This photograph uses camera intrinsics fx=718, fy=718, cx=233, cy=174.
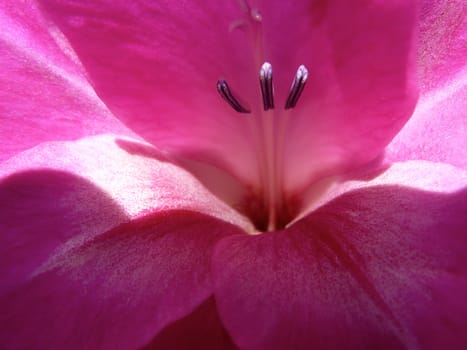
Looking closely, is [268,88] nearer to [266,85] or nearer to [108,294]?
[266,85]

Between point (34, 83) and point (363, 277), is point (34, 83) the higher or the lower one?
the higher one

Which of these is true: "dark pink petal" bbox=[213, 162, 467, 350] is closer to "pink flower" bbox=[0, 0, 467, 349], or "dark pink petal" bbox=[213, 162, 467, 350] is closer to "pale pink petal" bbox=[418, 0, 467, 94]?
"pink flower" bbox=[0, 0, 467, 349]

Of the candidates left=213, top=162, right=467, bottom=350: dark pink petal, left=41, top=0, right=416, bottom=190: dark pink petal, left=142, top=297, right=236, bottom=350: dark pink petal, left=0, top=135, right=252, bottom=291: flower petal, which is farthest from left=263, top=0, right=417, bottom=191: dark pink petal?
left=142, top=297, right=236, bottom=350: dark pink petal

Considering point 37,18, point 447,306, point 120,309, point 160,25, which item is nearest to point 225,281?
point 120,309

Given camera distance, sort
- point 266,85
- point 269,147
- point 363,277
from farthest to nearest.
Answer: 1. point 269,147
2. point 266,85
3. point 363,277

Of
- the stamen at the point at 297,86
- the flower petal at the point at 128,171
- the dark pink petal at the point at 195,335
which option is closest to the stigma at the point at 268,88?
the stamen at the point at 297,86

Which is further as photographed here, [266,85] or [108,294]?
[266,85]

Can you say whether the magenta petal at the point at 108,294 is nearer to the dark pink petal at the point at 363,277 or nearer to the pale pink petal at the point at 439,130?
the dark pink petal at the point at 363,277

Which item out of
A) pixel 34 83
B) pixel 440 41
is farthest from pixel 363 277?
pixel 34 83
